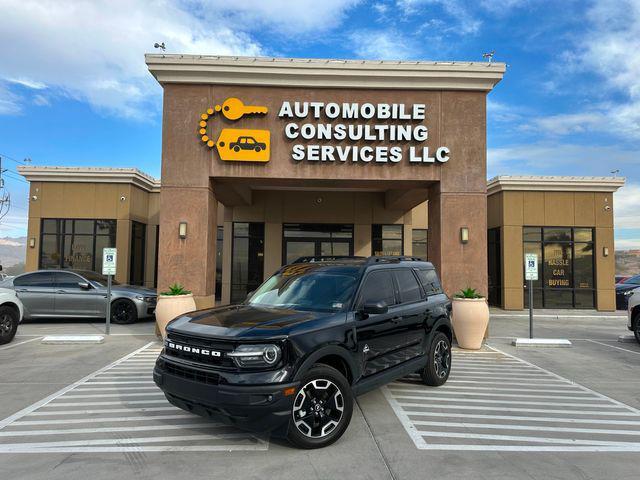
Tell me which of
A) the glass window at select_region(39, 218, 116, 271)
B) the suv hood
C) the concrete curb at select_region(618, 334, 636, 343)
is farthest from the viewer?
the glass window at select_region(39, 218, 116, 271)

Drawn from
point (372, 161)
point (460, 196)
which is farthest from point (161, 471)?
point (460, 196)

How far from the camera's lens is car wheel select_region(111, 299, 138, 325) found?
40.0 ft

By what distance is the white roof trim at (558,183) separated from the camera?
1667 centimetres

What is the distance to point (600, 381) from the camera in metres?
6.84

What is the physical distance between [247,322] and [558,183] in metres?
16.6

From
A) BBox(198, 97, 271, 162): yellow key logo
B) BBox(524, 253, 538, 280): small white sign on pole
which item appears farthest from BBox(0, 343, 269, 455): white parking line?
BBox(524, 253, 538, 280): small white sign on pole

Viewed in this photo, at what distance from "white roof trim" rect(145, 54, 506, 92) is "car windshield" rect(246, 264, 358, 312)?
236 inches

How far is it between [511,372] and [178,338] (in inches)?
230

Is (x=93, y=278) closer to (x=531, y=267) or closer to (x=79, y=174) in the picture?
(x=79, y=174)

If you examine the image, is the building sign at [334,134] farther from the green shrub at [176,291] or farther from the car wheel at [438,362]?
the car wheel at [438,362]

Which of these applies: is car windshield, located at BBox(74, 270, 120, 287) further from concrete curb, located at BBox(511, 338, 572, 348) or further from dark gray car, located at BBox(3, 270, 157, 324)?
concrete curb, located at BBox(511, 338, 572, 348)

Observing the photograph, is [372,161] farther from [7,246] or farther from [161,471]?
[7,246]

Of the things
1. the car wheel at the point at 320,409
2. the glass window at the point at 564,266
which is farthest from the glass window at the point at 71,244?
the glass window at the point at 564,266

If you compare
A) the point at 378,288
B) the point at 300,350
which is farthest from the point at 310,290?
the point at 300,350
